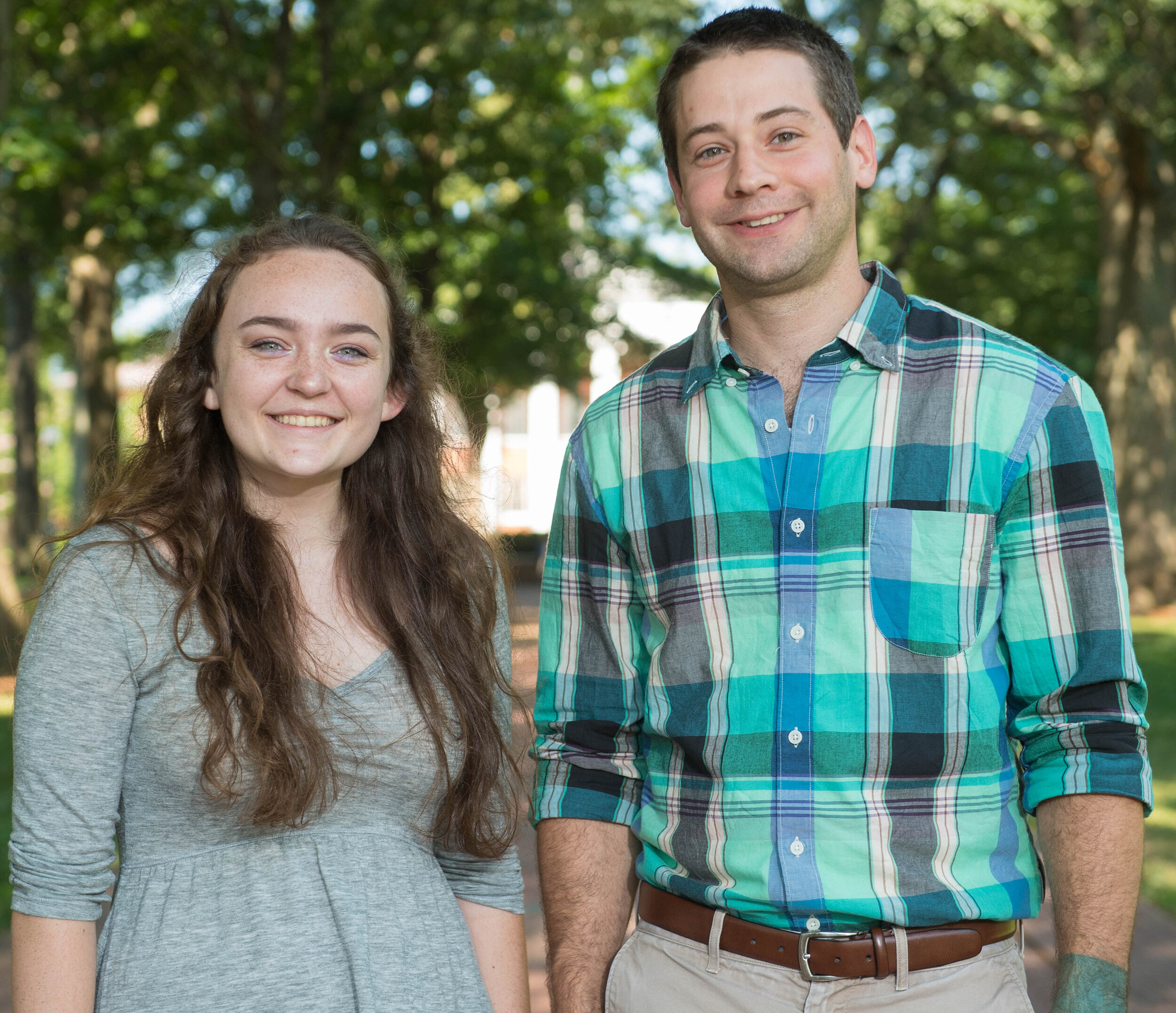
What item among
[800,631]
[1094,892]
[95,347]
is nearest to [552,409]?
[95,347]

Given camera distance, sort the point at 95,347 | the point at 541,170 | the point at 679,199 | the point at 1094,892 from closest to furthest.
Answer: the point at 1094,892 → the point at 679,199 → the point at 541,170 → the point at 95,347

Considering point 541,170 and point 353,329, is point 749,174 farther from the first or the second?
point 541,170

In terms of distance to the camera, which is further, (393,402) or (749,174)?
(393,402)

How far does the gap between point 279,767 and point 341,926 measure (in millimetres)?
288

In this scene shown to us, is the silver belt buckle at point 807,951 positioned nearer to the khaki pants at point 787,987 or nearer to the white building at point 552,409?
the khaki pants at point 787,987

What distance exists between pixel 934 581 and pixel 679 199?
0.93 m

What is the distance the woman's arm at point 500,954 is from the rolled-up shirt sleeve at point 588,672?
0.23 meters

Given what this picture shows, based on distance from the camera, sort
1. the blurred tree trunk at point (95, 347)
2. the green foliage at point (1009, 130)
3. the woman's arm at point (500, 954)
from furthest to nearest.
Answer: the blurred tree trunk at point (95, 347) → the green foliage at point (1009, 130) → the woman's arm at point (500, 954)

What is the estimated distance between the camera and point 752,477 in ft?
8.16

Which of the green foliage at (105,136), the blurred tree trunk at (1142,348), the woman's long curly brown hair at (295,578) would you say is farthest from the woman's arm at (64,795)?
the blurred tree trunk at (1142,348)

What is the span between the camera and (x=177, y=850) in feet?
7.16

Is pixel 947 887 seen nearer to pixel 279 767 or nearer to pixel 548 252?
pixel 279 767

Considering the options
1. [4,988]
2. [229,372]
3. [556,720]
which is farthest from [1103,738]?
[4,988]

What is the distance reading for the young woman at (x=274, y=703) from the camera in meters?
2.10
